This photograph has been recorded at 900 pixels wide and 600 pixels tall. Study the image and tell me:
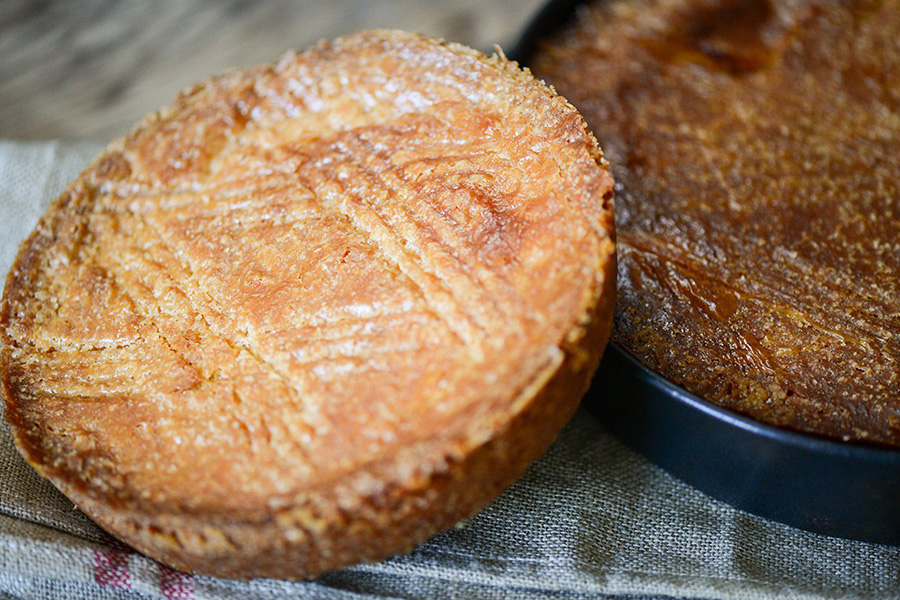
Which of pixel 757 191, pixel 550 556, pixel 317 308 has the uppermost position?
pixel 317 308

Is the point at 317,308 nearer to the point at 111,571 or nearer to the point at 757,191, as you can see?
the point at 111,571

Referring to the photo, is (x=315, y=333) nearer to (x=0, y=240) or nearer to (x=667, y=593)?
(x=667, y=593)

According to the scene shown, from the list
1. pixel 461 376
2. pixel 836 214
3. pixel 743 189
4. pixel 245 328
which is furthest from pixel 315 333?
pixel 836 214

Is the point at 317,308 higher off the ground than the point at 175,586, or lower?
higher

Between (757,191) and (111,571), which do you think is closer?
(111,571)

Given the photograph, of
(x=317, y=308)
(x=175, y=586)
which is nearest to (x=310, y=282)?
(x=317, y=308)

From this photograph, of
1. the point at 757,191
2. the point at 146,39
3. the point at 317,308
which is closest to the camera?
the point at 317,308

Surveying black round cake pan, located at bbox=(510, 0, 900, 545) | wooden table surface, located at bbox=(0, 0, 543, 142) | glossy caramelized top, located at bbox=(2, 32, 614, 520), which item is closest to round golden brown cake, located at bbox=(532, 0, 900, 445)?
black round cake pan, located at bbox=(510, 0, 900, 545)

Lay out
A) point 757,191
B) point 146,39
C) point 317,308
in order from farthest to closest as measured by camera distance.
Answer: point 146,39
point 757,191
point 317,308
